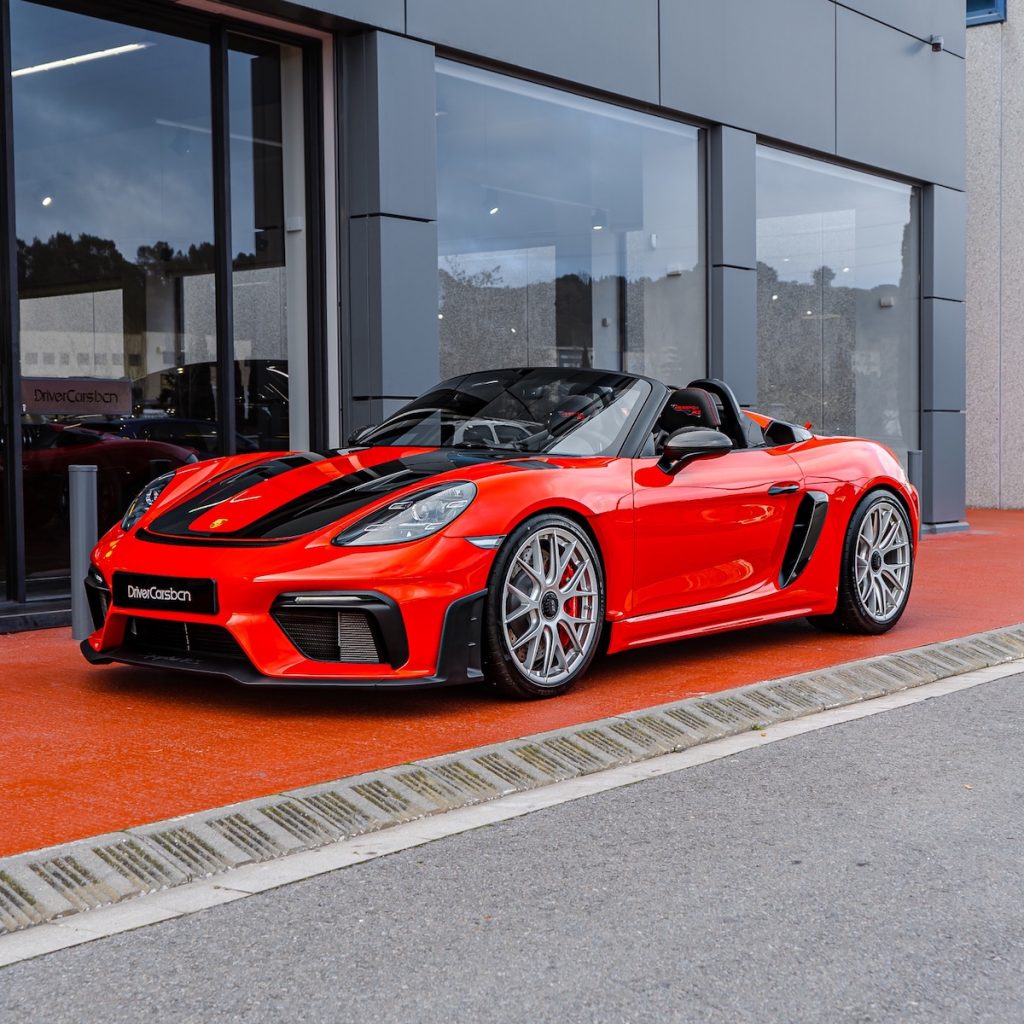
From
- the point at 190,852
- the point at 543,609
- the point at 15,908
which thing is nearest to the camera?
the point at 15,908

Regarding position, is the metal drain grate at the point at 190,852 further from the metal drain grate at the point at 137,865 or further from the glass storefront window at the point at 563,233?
the glass storefront window at the point at 563,233

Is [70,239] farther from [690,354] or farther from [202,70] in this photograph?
[690,354]

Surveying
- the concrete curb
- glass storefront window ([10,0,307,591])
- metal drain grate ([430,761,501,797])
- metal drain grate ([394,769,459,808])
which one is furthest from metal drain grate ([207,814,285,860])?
glass storefront window ([10,0,307,591])

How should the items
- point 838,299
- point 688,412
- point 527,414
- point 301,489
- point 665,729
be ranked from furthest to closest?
point 838,299
point 688,412
point 527,414
point 301,489
point 665,729

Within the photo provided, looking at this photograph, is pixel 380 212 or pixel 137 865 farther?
pixel 380 212

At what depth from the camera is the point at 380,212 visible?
9.12 m

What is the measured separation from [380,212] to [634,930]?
6.76 meters

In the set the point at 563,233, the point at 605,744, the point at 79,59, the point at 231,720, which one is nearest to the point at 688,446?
the point at 605,744

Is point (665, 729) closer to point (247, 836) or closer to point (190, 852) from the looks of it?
point (247, 836)

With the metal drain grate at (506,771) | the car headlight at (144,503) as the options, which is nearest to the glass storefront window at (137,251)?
the car headlight at (144,503)

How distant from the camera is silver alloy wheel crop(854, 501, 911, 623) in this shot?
23.1 ft

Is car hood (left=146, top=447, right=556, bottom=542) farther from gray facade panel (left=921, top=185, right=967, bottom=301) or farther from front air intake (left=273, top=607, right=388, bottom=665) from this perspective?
gray facade panel (left=921, top=185, right=967, bottom=301)

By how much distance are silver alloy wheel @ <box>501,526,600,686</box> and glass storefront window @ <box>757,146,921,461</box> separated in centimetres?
747

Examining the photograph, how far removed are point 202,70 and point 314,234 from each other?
3.92ft
